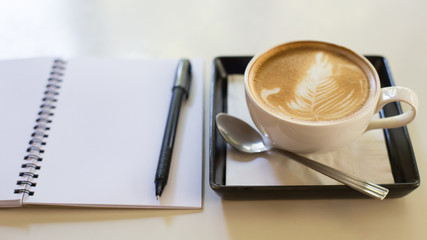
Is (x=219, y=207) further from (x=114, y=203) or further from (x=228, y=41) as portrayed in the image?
(x=228, y=41)

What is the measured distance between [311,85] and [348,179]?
0.16 metres

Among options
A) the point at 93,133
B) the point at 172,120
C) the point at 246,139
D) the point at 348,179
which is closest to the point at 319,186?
the point at 348,179

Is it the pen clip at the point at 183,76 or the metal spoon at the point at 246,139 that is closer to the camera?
the metal spoon at the point at 246,139

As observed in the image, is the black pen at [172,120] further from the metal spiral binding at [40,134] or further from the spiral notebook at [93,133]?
the metal spiral binding at [40,134]

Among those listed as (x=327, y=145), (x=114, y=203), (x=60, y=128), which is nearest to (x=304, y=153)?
(x=327, y=145)

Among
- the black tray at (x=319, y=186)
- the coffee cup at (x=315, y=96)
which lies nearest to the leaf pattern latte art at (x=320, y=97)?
the coffee cup at (x=315, y=96)

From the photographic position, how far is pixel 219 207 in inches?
23.4

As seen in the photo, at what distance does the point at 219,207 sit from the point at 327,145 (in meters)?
0.19

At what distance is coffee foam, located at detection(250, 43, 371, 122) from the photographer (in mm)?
558

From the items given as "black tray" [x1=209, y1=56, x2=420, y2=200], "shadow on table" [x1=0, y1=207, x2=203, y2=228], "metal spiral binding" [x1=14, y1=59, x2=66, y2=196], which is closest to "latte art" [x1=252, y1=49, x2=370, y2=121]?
"black tray" [x1=209, y1=56, x2=420, y2=200]

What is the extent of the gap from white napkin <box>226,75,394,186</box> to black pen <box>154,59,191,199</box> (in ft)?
0.33

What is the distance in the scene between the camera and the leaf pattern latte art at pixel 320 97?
552 mm

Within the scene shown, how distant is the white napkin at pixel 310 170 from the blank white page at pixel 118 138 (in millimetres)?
68

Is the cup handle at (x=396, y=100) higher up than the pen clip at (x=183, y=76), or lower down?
lower down
